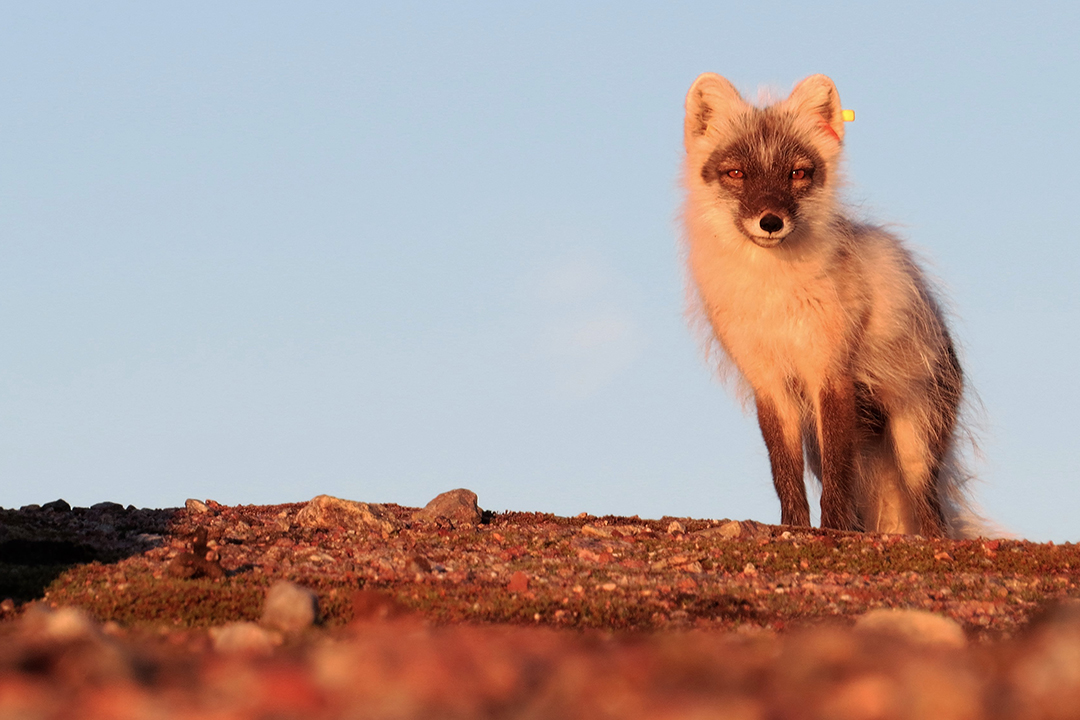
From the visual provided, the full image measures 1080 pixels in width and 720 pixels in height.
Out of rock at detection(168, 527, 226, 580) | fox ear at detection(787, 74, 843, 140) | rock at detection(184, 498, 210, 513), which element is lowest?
rock at detection(168, 527, 226, 580)

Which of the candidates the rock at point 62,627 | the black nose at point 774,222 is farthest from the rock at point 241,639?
the black nose at point 774,222

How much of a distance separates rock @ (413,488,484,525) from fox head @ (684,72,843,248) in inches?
205

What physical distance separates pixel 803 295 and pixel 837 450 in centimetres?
187

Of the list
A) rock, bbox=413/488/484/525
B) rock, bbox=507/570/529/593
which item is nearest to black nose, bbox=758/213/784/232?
rock, bbox=507/570/529/593

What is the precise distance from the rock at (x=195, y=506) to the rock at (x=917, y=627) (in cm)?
1248

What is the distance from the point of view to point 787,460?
14.2 metres

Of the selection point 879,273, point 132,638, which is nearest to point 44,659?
point 132,638

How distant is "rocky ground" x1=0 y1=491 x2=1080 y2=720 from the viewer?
3.50 m

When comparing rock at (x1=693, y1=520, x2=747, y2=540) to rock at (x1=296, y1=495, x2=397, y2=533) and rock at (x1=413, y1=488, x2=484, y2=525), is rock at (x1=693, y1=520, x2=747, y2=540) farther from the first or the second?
rock at (x1=296, y1=495, x2=397, y2=533)

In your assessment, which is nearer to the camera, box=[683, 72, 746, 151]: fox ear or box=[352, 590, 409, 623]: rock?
box=[352, 590, 409, 623]: rock

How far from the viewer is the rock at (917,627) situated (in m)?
5.72

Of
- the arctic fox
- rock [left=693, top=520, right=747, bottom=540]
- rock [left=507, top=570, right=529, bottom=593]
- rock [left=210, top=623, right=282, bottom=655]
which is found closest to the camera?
rock [left=210, top=623, right=282, bottom=655]

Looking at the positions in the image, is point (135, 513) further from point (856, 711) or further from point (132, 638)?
point (856, 711)

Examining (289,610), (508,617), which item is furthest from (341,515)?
(289,610)
